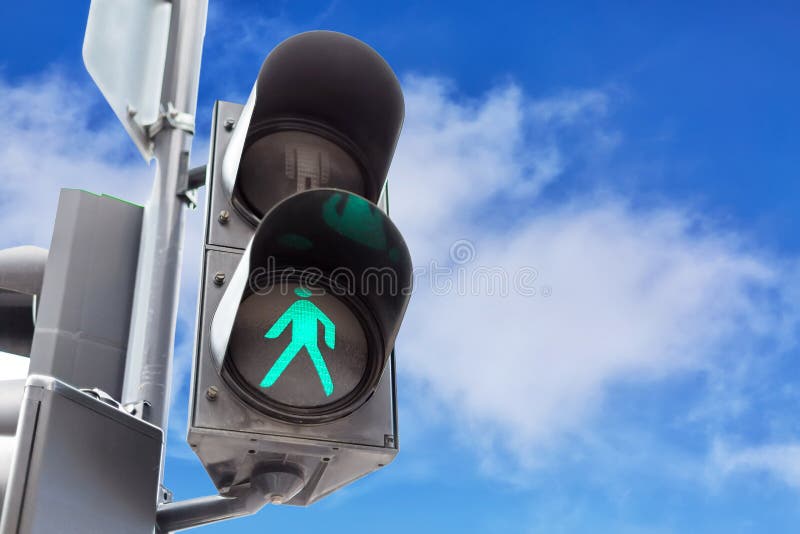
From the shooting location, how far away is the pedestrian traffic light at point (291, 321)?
219 centimetres

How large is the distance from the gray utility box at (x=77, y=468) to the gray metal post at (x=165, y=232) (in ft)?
1.61

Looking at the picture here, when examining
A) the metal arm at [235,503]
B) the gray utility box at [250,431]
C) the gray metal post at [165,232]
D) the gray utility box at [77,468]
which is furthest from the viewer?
the gray metal post at [165,232]

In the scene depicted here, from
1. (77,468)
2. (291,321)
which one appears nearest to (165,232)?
(291,321)

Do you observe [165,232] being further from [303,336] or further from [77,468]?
[77,468]

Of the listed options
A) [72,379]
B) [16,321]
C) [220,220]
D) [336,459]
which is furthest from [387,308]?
[16,321]

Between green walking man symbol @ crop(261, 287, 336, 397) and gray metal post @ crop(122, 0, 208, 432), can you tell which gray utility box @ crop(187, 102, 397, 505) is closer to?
green walking man symbol @ crop(261, 287, 336, 397)

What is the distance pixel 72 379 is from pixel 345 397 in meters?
0.82

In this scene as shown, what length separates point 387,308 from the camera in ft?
7.49

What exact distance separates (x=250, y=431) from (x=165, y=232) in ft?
2.87

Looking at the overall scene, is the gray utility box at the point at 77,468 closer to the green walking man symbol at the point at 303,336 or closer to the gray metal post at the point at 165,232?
the green walking man symbol at the point at 303,336

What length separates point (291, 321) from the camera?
227cm

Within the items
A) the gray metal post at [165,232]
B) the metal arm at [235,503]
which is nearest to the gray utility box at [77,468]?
the metal arm at [235,503]

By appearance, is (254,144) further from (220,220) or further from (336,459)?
(336,459)

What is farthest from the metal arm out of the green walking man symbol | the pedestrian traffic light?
the green walking man symbol
